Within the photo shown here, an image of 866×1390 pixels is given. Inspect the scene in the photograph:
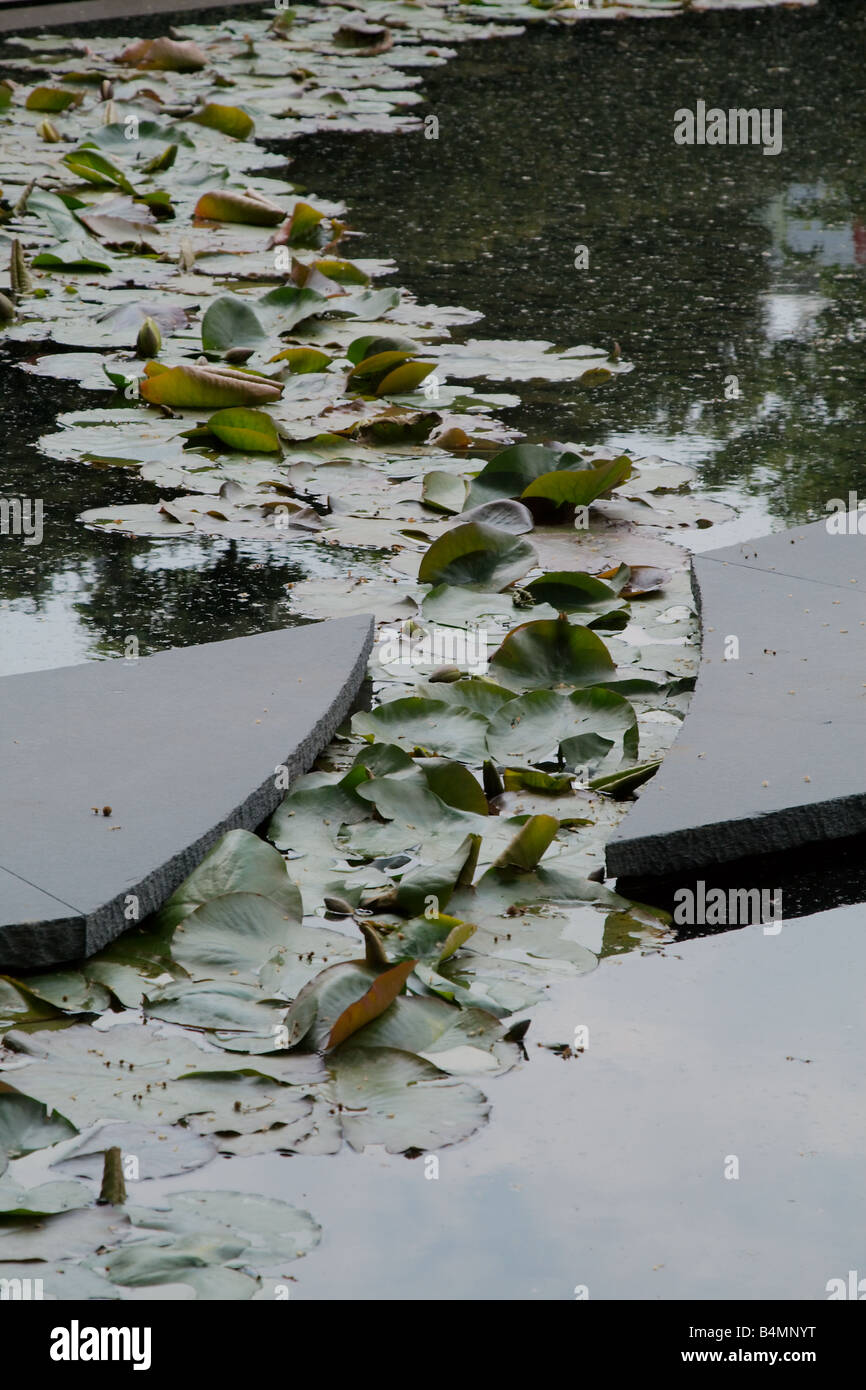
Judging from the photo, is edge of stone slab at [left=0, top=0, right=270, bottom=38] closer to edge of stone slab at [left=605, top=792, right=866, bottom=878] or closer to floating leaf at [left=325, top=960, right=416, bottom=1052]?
edge of stone slab at [left=605, top=792, right=866, bottom=878]

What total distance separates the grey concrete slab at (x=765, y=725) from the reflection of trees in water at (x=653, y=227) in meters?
0.54

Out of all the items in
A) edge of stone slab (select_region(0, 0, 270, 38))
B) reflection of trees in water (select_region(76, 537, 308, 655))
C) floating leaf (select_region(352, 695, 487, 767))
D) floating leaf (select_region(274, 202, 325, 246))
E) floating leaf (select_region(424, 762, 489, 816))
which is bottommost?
floating leaf (select_region(424, 762, 489, 816))

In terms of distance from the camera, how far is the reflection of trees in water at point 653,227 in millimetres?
3404

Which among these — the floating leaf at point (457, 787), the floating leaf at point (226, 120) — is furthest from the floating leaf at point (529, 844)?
the floating leaf at point (226, 120)

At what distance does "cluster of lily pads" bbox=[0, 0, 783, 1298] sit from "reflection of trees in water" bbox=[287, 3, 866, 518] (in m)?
0.19

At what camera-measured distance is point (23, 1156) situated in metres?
1.37

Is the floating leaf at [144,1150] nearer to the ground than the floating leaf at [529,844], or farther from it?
nearer to the ground

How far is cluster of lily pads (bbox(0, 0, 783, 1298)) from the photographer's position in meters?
1.41

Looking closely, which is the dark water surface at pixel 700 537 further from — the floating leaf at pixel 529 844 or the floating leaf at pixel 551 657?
the floating leaf at pixel 551 657

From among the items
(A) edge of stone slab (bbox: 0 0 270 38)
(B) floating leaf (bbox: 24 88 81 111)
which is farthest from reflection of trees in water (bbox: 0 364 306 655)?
(A) edge of stone slab (bbox: 0 0 270 38)
